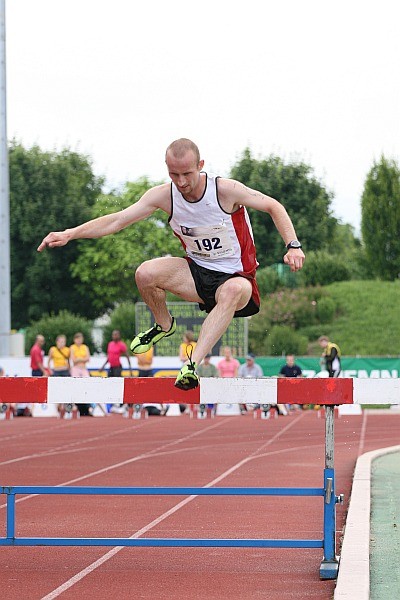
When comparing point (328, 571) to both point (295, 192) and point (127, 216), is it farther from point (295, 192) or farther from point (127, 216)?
point (295, 192)

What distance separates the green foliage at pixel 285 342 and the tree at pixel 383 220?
21.1 metres

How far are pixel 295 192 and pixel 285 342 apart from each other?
22018 mm

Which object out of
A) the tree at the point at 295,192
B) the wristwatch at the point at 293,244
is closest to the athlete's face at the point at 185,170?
the wristwatch at the point at 293,244

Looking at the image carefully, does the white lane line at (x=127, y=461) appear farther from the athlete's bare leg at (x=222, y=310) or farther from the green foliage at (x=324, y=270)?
the green foliage at (x=324, y=270)

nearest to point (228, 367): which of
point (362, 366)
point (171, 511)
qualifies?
point (362, 366)

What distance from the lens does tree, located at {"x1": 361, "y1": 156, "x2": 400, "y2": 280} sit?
6078 centimetres

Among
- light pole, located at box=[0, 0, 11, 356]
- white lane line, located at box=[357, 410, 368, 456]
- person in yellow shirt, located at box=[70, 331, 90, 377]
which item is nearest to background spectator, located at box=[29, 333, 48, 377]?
person in yellow shirt, located at box=[70, 331, 90, 377]

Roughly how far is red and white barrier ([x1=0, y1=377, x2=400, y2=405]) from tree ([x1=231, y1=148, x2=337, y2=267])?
5197 cm

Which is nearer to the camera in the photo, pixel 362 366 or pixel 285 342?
pixel 362 366

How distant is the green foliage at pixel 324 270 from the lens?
53.1 meters

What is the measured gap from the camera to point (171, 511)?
35.9 ft

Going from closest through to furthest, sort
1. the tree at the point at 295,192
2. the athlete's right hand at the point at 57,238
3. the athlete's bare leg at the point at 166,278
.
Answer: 1. the athlete's right hand at the point at 57,238
2. the athlete's bare leg at the point at 166,278
3. the tree at the point at 295,192

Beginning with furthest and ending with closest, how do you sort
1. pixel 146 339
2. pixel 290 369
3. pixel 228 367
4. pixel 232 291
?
1. pixel 290 369
2. pixel 228 367
3. pixel 146 339
4. pixel 232 291

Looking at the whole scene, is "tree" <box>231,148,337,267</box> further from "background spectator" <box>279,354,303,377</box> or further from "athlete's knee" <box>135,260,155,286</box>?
"athlete's knee" <box>135,260,155,286</box>
